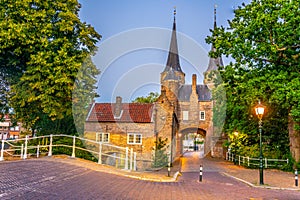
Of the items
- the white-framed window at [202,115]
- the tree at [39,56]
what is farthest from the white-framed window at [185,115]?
the tree at [39,56]

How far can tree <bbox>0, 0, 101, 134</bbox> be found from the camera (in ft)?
54.7

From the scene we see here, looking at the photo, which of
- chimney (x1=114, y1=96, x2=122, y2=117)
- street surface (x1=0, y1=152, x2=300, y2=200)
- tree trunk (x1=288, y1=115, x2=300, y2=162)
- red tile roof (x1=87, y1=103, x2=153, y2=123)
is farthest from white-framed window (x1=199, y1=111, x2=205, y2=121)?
street surface (x1=0, y1=152, x2=300, y2=200)

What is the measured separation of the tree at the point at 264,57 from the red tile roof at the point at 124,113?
11672mm

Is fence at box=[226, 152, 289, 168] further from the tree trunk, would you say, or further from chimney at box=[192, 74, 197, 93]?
chimney at box=[192, 74, 197, 93]

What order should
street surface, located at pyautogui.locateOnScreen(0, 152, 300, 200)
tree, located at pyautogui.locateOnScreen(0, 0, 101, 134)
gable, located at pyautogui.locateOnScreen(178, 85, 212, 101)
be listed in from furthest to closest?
gable, located at pyautogui.locateOnScreen(178, 85, 212, 101)
tree, located at pyautogui.locateOnScreen(0, 0, 101, 134)
street surface, located at pyautogui.locateOnScreen(0, 152, 300, 200)

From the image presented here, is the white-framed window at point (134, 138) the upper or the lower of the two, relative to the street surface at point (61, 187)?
upper

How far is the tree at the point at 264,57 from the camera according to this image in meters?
17.9

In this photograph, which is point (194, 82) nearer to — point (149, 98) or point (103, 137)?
point (149, 98)

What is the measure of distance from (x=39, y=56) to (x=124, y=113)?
17.5 meters

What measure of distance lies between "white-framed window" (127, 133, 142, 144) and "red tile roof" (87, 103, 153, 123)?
1.55 m

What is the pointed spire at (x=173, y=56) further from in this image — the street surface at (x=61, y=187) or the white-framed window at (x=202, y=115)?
the street surface at (x=61, y=187)

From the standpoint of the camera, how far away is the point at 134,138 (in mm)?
31406

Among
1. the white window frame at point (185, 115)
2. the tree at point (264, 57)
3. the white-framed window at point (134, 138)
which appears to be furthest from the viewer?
the white window frame at point (185, 115)

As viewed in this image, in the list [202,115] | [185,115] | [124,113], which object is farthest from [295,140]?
[185,115]
